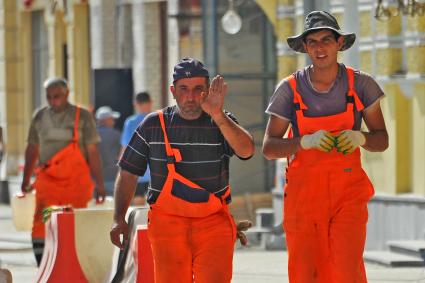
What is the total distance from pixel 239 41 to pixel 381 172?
5.70 m

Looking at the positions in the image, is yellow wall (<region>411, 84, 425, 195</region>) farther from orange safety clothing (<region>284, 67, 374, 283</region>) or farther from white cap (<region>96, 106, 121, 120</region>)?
orange safety clothing (<region>284, 67, 374, 283</region>)

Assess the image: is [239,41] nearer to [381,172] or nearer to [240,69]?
[240,69]

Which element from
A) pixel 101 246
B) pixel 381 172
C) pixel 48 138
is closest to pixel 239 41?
pixel 381 172

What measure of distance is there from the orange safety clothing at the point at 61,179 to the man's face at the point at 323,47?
5.84m

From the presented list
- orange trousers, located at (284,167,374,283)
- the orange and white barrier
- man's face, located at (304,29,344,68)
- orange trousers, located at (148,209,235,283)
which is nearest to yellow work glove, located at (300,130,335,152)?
orange trousers, located at (284,167,374,283)

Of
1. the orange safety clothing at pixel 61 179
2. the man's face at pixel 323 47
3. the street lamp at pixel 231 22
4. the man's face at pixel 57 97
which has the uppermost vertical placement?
the street lamp at pixel 231 22

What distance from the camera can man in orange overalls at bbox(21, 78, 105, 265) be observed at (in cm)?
1450

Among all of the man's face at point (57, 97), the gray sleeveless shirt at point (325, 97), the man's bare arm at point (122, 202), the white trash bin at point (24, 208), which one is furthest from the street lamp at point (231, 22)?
the gray sleeveless shirt at point (325, 97)

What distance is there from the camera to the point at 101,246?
13070 millimetres

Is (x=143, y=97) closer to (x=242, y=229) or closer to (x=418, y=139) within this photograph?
(x=418, y=139)

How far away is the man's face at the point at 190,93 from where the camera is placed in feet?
29.1

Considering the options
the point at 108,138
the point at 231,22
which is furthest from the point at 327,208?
the point at 108,138

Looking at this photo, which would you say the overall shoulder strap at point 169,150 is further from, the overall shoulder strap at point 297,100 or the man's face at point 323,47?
the man's face at point 323,47

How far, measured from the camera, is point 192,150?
895cm
